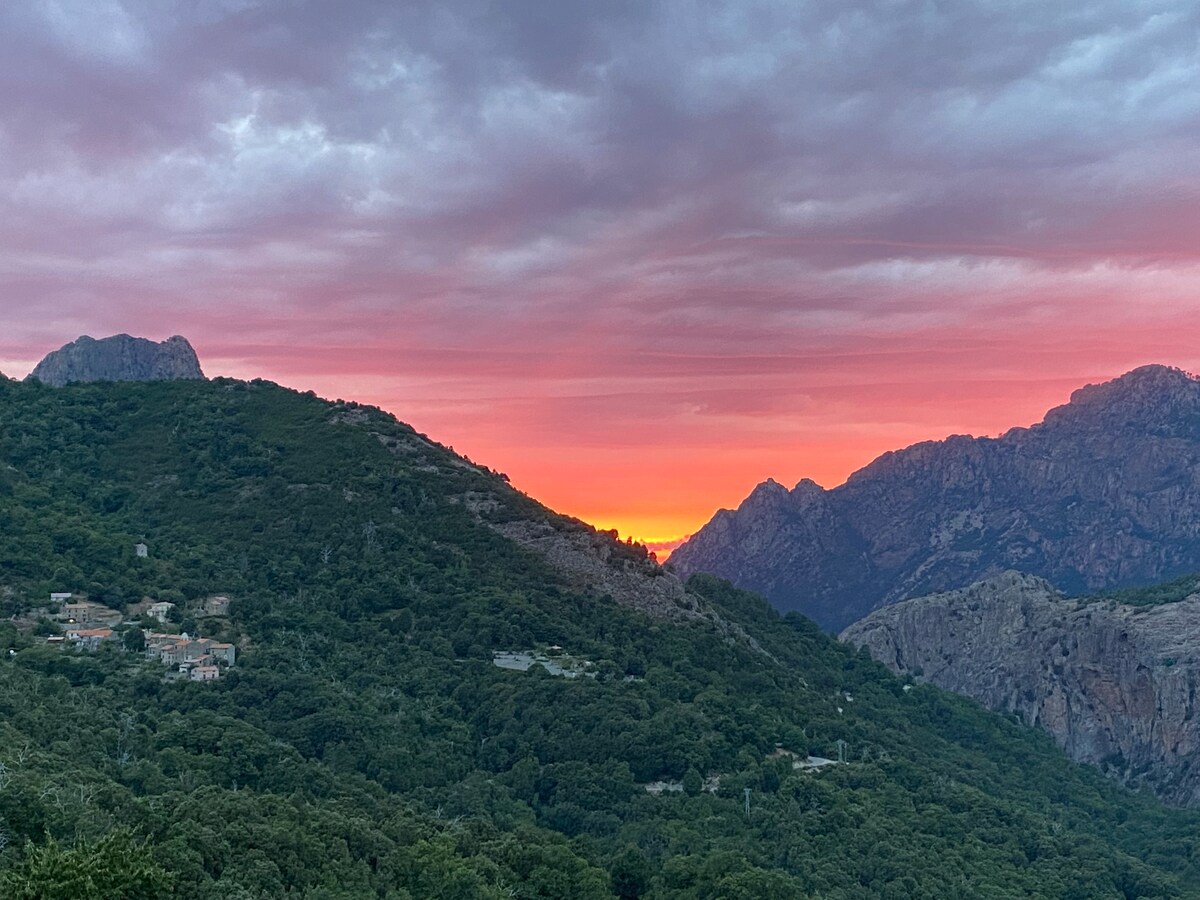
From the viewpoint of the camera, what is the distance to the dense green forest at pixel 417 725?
231 feet

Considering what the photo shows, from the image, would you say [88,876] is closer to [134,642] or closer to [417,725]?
[417,725]

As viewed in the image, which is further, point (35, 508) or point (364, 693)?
point (35, 508)

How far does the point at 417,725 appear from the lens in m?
106

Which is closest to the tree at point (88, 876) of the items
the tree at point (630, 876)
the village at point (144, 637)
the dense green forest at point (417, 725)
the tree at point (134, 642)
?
the dense green forest at point (417, 725)

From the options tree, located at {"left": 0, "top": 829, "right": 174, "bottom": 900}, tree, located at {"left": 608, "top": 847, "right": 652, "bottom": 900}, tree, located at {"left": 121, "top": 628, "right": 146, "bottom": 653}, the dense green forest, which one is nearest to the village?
tree, located at {"left": 121, "top": 628, "right": 146, "bottom": 653}

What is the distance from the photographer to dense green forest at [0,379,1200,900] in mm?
70500

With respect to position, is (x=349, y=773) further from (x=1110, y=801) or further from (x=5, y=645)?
(x=1110, y=801)

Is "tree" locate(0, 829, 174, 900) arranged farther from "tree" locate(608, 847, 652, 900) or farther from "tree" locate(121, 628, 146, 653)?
"tree" locate(121, 628, 146, 653)

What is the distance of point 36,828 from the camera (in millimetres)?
59688

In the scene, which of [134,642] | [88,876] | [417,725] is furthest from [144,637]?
[88,876]

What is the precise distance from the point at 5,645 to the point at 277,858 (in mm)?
44603

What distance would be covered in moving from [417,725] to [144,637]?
23.3m

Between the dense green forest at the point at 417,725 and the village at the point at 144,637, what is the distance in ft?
6.37

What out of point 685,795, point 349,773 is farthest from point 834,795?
point 349,773
